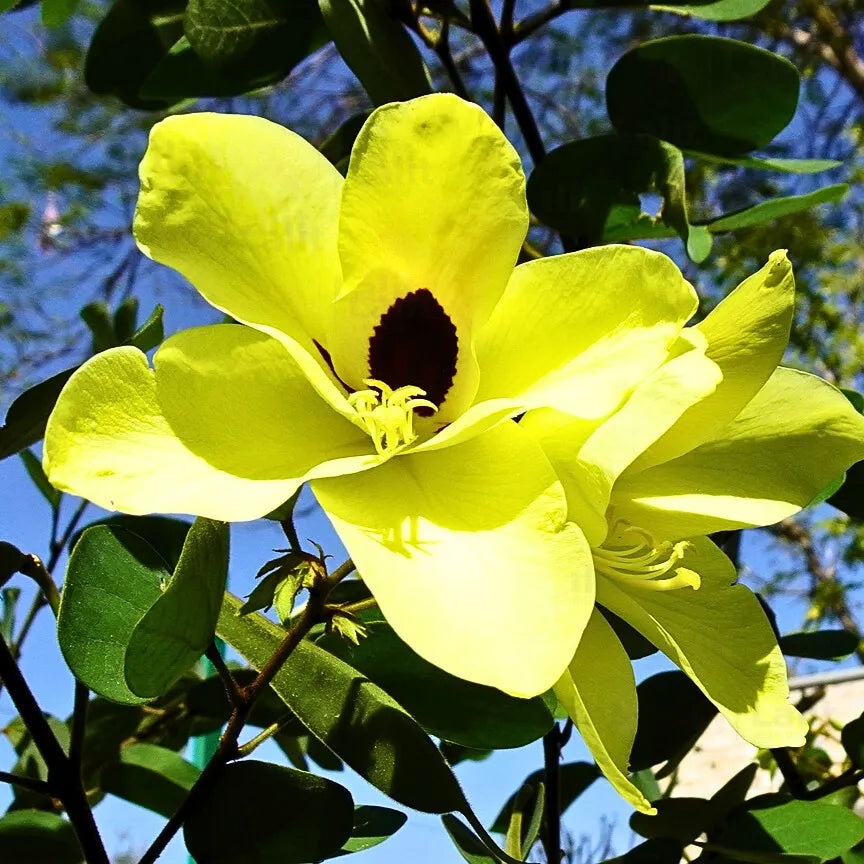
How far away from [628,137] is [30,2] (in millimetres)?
620

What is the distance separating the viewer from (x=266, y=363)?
0.48 metres

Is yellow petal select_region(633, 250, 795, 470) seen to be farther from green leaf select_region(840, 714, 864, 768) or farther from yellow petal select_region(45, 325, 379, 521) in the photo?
green leaf select_region(840, 714, 864, 768)

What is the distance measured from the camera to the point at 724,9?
0.87 meters

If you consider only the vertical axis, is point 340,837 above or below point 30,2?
below

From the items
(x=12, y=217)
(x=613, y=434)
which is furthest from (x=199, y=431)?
(x=12, y=217)

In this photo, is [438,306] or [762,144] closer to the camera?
[438,306]

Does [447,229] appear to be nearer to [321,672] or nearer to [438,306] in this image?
[438,306]

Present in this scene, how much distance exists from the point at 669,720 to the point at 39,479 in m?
0.69

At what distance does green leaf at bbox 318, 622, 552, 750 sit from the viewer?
60 cm

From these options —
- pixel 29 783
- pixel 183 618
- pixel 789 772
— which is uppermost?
pixel 183 618

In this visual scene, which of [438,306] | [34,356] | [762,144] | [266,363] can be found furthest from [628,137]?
[34,356]

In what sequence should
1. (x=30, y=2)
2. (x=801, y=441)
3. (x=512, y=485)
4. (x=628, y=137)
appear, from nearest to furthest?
(x=512, y=485), (x=801, y=441), (x=628, y=137), (x=30, y=2)

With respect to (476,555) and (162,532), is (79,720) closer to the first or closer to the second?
(162,532)

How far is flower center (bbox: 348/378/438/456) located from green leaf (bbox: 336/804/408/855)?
304 millimetres
